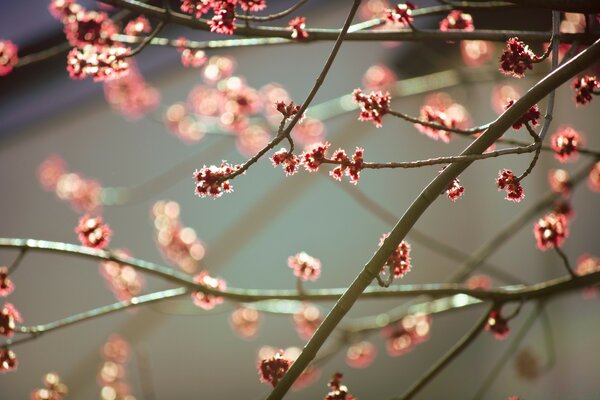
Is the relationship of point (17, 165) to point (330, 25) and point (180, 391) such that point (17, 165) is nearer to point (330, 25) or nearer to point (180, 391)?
point (180, 391)

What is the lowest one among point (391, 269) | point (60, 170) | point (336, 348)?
point (391, 269)

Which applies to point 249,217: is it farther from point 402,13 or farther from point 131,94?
point 402,13

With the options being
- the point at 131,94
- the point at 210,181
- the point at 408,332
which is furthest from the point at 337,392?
the point at 131,94

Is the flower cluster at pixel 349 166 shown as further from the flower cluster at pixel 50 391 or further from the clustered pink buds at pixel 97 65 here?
the flower cluster at pixel 50 391

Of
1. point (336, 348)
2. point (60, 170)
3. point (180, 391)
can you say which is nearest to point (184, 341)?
point (180, 391)

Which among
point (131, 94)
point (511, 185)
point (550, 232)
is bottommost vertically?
point (511, 185)

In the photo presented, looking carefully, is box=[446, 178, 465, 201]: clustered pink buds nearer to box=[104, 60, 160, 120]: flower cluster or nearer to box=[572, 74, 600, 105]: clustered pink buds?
box=[572, 74, 600, 105]: clustered pink buds

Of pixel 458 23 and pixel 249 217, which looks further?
pixel 249 217

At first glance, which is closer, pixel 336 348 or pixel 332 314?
pixel 332 314
